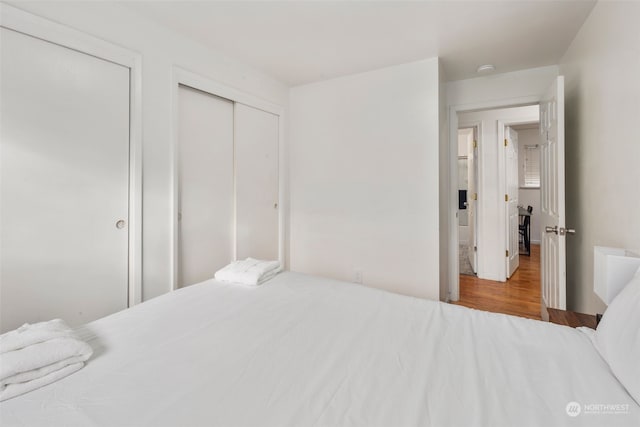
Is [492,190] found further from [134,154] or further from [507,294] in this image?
[134,154]

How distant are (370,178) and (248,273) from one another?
5.49 feet

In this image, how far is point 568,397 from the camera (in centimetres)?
83

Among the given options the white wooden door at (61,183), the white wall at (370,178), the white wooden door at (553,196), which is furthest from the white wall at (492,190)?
the white wooden door at (61,183)

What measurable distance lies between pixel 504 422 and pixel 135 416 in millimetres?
962

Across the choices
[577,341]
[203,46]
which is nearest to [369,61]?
[203,46]

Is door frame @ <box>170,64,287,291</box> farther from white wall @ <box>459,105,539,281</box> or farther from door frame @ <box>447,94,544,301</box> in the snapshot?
white wall @ <box>459,105,539,281</box>

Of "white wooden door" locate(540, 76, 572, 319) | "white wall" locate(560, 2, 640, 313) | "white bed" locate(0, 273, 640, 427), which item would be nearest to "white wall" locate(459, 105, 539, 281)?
"white wooden door" locate(540, 76, 572, 319)

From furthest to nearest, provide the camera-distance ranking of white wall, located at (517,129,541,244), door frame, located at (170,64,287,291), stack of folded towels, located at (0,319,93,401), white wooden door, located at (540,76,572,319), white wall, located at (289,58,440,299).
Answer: white wall, located at (517,129,541,244), white wall, located at (289,58,440,299), door frame, located at (170,64,287,291), white wooden door, located at (540,76,572,319), stack of folded towels, located at (0,319,93,401)

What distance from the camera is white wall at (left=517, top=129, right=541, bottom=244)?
658cm

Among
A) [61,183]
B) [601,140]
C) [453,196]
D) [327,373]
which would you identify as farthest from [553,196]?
[61,183]

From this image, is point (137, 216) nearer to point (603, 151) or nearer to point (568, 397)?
point (568, 397)

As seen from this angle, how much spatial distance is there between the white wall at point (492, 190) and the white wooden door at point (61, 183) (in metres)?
4.13

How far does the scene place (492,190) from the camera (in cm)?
406
